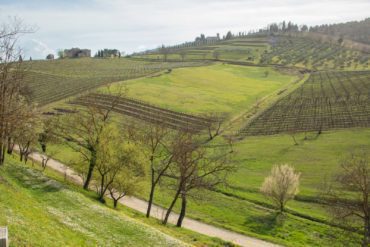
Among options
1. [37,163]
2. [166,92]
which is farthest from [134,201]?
[166,92]

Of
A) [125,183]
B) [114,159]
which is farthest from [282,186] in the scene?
[114,159]

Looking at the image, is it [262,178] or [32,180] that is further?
[262,178]

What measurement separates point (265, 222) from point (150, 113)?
7465 centimetres

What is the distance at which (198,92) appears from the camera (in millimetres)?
166750

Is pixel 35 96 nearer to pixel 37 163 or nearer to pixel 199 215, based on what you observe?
pixel 37 163

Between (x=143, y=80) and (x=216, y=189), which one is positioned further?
(x=143, y=80)

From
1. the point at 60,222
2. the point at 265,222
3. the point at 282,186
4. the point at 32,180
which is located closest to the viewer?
the point at 60,222

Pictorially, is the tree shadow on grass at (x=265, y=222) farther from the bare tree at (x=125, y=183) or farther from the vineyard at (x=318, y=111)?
the vineyard at (x=318, y=111)

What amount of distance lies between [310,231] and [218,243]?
2017 centimetres

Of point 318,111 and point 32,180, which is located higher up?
point 32,180

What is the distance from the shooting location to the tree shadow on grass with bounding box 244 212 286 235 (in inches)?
2304

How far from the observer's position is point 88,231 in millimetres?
31703

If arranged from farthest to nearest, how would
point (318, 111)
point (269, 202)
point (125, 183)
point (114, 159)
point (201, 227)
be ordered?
point (318, 111)
point (269, 202)
point (201, 227)
point (125, 183)
point (114, 159)

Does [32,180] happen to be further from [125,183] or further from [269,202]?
[269,202]
